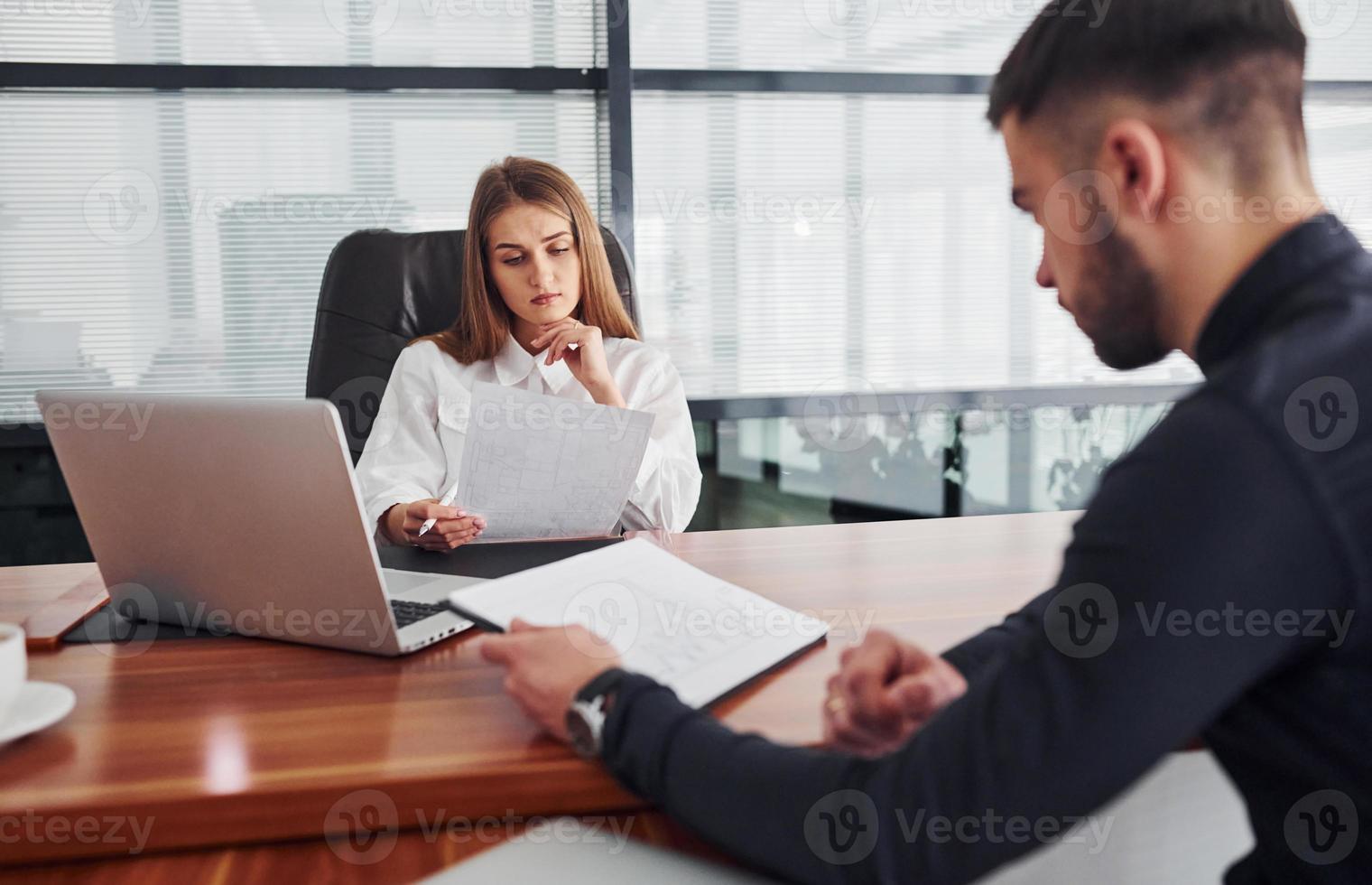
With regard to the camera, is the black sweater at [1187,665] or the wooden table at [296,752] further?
the wooden table at [296,752]

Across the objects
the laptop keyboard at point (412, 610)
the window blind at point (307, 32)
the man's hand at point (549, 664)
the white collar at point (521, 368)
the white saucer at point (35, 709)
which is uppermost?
the window blind at point (307, 32)

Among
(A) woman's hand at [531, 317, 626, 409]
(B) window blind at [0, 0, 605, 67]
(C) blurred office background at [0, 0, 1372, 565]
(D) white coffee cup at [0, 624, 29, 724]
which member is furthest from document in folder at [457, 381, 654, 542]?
(B) window blind at [0, 0, 605, 67]

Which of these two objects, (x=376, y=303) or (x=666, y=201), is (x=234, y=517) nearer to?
(x=376, y=303)

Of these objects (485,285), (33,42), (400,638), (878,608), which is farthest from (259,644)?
(33,42)

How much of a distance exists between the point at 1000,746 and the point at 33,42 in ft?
9.92

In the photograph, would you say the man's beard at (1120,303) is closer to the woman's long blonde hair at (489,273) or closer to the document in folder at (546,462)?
the document in folder at (546,462)

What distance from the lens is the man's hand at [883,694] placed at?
2.17 feet

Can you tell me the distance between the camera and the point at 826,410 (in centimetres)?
302

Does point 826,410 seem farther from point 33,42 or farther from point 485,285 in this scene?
point 33,42

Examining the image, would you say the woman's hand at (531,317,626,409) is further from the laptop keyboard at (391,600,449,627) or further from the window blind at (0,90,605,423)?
the window blind at (0,90,605,423)

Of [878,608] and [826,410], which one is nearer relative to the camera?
[878,608]

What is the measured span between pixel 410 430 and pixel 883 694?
1360 millimetres

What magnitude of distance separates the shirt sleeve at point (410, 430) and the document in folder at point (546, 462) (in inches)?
19.1

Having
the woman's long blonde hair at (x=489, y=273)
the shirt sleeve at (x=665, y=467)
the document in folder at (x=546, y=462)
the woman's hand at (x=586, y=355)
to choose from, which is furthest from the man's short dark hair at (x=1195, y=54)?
the woman's long blonde hair at (x=489, y=273)
